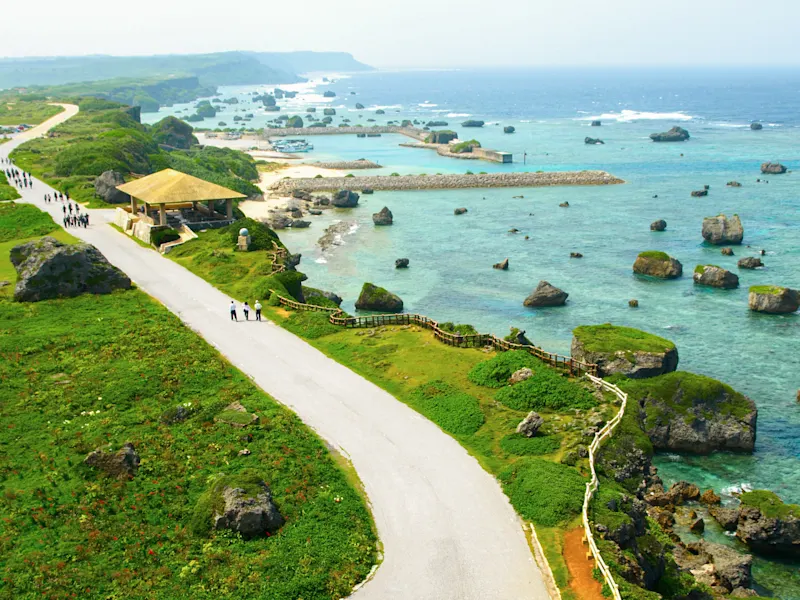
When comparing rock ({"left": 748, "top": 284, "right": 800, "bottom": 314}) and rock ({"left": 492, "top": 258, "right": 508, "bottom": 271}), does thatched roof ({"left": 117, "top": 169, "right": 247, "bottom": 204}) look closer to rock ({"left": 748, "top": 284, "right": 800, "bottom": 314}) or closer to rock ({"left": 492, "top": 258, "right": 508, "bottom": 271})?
rock ({"left": 492, "top": 258, "right": 508, "bottom": 271})

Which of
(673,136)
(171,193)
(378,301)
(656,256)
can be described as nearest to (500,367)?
(378,301)

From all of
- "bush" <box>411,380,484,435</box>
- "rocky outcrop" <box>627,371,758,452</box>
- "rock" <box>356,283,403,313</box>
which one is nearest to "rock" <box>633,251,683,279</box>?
"rock" <box>356,283,403,313</box>

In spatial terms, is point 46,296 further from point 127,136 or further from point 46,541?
point 127,136

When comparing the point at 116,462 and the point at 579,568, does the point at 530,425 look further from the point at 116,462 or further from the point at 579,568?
the point at 116,462

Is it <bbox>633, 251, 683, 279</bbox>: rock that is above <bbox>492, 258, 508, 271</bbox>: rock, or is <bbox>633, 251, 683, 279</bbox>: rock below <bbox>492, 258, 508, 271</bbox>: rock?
above

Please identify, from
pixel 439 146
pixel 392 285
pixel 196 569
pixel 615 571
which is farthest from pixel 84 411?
pixel 439 146

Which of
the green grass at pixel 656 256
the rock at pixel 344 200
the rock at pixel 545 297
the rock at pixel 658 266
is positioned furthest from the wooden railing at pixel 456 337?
the rock at pixel 344 200

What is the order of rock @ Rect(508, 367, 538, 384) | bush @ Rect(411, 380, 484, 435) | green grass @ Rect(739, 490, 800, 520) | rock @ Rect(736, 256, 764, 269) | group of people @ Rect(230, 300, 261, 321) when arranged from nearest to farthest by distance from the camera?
green grass @ Rect(739, 490, 800, 520)
bush @ Rect(411, 380, 484, 435)
rock @ Rect(508, 367, 538, 384)
group of people @ Rect(230, 300, 261, 321)
rock @ Rect(736, 256, 764, 269)
